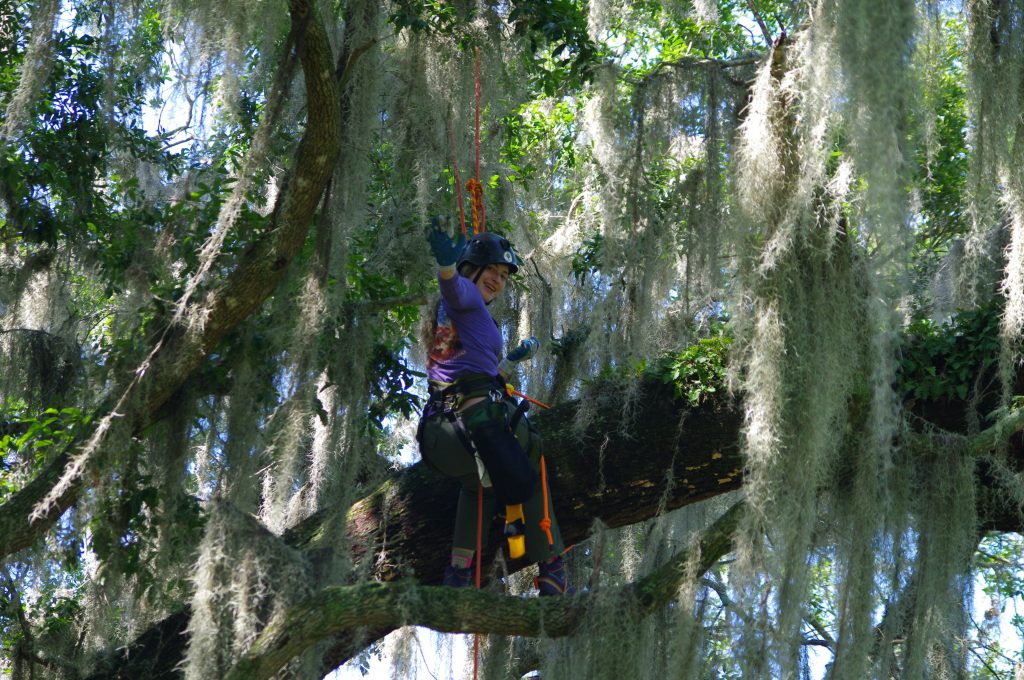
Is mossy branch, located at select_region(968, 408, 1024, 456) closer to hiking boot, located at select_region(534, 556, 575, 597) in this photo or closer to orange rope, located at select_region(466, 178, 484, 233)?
hiking boot, located at select_region(534, 556, 575, 597)

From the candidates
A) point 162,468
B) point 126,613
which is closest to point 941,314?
point 162,468

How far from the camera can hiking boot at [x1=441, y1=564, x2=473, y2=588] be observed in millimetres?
4852

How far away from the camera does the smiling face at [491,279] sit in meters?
5.07

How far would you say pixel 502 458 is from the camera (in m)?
4.66

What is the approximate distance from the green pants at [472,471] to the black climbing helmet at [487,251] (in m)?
0.57

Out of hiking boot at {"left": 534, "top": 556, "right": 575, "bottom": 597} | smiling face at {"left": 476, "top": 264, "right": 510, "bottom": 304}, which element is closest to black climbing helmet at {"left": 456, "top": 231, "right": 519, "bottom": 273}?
smiling face at {"left": 476, "top": 264, "right": 510, "bottom": 304}

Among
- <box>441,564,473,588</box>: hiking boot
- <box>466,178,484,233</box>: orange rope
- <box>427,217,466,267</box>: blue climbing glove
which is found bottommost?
<box>441,564,473,588</box>: hiking boot

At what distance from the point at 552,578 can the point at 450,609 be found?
0.74m

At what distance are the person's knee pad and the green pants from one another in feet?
0.16

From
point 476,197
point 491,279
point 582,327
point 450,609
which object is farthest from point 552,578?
point 582,327

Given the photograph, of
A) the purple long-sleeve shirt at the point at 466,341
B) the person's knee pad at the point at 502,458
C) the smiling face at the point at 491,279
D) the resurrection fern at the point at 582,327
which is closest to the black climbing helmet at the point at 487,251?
the smiling face at the point at 491,279

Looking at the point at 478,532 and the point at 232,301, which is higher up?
the point at 232,301

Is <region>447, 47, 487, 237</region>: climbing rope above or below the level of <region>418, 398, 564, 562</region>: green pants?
above

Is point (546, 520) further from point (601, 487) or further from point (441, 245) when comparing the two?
point (441, 245)
